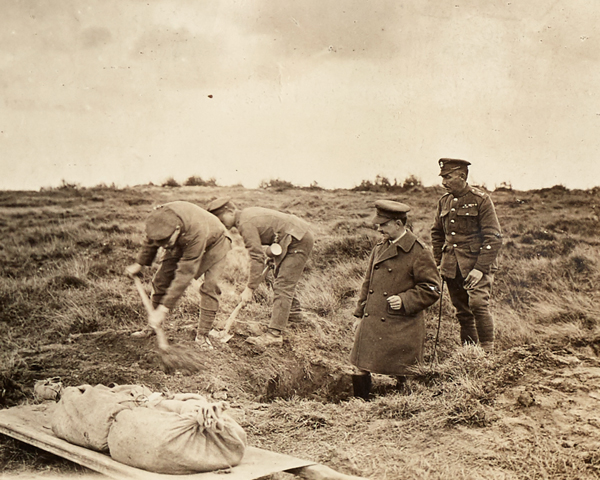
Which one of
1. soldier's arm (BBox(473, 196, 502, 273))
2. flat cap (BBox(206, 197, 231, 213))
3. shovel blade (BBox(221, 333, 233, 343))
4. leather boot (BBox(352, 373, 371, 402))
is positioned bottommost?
leather boot (BBox(352, 373, 371, 402))

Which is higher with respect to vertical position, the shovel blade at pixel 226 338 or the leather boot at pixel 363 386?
the shovel blade at pixel 226 338

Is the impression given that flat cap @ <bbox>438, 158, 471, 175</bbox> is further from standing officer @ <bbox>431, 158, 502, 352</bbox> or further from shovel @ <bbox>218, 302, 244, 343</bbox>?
shovel @ <bbox>218, 302, 244, 343</bbox>

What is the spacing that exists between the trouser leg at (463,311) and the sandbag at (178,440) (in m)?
2.54

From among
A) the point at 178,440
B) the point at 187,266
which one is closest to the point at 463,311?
the point at 187,266

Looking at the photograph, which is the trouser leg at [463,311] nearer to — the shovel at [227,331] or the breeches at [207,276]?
the shovel at [227,331]

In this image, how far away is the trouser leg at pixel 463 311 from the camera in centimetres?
525

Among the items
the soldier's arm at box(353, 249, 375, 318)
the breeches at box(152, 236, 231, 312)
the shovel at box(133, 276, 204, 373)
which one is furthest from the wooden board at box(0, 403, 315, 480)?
the breeches at box(152, 236, 231, 312)

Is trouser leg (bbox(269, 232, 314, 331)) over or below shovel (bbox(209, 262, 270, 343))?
over

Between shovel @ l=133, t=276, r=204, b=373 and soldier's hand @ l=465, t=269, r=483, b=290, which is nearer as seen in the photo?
soldier's hand @ l=465, t=269, r=483, b=290

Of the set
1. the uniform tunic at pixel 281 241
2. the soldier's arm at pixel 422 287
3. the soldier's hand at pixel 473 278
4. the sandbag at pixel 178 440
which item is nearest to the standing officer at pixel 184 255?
the uniform tunic at pixel 281 241

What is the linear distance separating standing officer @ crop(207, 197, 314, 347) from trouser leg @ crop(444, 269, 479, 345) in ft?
4.89

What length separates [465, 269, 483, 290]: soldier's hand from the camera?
4.96 meters

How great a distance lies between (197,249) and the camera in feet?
18.1

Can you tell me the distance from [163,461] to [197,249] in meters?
2.51
